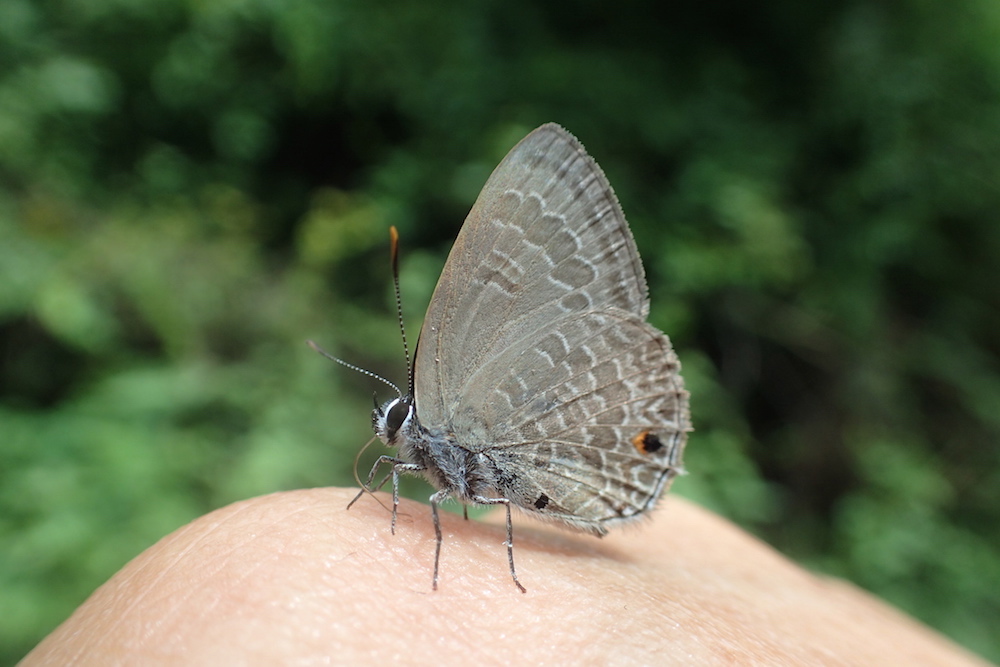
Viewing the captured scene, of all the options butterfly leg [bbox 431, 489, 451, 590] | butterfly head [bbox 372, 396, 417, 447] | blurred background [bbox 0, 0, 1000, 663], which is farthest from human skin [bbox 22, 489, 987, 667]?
blurred background [bbox 0, 0, 1000, 663]

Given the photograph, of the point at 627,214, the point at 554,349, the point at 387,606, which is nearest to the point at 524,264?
the point at 554,349

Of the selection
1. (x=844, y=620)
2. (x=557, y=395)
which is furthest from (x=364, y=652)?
(x=844, y=620)

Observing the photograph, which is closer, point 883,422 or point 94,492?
point 94,492

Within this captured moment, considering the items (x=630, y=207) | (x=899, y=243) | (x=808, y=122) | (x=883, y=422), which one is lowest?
(x=883, y=422)

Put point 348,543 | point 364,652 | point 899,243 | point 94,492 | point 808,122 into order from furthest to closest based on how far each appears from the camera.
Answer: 1. point 808,122
2. point 899,243
3. point 94,492
4. point 348,543
5. point 364,652

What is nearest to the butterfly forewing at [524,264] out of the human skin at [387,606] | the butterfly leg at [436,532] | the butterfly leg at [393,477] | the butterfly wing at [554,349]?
the butterfly wing at [554,349]

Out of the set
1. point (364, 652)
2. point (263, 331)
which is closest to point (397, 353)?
point (263, 331)

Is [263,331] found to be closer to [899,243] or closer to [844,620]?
[844,620]

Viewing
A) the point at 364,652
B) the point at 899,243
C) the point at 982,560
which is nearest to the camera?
the point at 364,652

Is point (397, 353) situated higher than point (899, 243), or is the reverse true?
point (899, 243)
